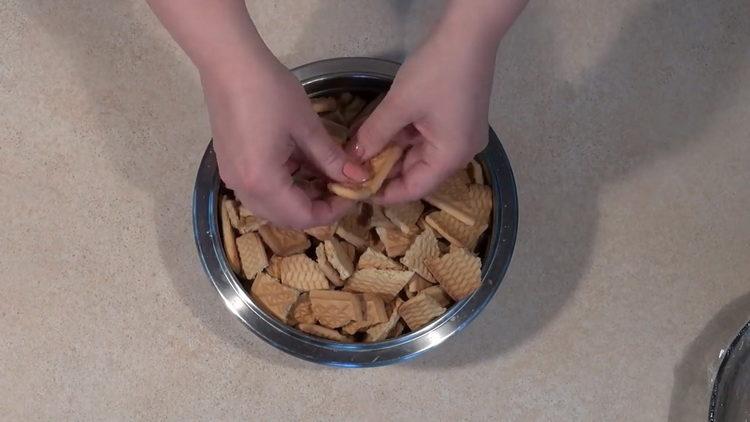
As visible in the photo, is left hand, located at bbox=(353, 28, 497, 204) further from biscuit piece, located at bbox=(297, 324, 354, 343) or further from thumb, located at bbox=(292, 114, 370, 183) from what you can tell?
biscuit piece, located at bbox=(297, 324, 354, 343)

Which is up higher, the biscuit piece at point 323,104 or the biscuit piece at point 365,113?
the biscuit piece at point 365,113

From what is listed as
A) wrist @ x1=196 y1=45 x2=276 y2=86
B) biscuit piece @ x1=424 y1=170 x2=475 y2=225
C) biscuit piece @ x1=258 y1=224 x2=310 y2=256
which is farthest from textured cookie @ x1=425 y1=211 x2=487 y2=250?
wrist @ x1=196 y1=45 x2=276 y2=86

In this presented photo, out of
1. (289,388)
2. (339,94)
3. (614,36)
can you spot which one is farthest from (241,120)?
(614,36)

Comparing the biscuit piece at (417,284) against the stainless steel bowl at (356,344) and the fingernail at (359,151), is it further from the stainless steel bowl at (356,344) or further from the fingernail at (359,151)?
the fingernail at (359,151)

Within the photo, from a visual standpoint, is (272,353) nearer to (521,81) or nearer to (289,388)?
(289,388)

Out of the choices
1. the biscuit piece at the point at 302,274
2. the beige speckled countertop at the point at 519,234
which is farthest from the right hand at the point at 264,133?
the beige speckled countertop at the point at 519,234
